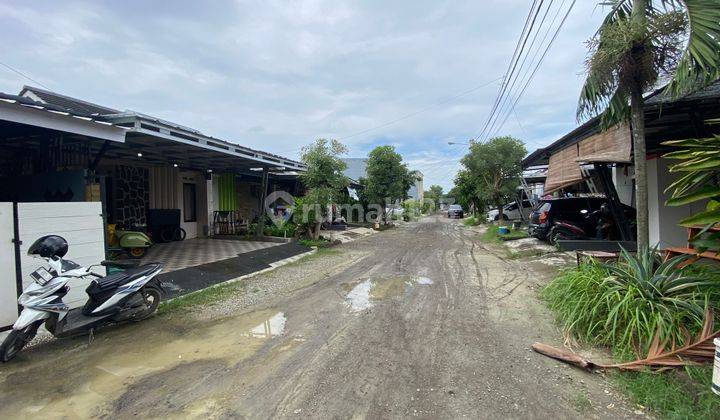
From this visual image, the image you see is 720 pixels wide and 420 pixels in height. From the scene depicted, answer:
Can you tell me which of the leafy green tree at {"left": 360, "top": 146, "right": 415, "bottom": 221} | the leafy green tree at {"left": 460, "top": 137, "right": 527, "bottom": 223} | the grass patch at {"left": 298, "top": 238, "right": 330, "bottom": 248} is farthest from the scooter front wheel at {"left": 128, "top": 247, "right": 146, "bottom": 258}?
the leafy green tree at {"left": 460, "top": 137, "right": 527, "bottom": 223}

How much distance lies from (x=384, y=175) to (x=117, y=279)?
17720 millimetres

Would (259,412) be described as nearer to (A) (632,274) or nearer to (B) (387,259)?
(A) (632,274)

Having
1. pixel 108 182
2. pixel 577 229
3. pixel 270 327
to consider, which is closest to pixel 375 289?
pixel 270 327

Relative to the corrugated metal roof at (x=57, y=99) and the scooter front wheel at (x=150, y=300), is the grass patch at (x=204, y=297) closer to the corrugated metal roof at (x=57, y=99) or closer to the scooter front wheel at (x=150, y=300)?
the scooter front wheel at (x=150, y=300)

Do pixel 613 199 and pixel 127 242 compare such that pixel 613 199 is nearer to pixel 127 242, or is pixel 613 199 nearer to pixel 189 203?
pixel 127 242

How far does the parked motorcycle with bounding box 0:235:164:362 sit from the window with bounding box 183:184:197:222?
9424 mm

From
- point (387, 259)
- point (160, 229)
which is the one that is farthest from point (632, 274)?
point (160, 229)

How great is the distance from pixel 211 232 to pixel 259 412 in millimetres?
12679

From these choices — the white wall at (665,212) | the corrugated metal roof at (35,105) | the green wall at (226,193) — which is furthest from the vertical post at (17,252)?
the green wall at (226,193)

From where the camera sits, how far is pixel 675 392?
293cm

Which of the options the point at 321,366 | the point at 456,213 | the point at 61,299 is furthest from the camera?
the point at 456,213

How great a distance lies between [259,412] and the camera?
111 inches

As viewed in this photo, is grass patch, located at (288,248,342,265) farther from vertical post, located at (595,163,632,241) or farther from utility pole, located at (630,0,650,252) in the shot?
utility pole, located at (630,0,650,252)

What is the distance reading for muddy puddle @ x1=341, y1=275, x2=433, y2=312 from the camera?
229 inches
